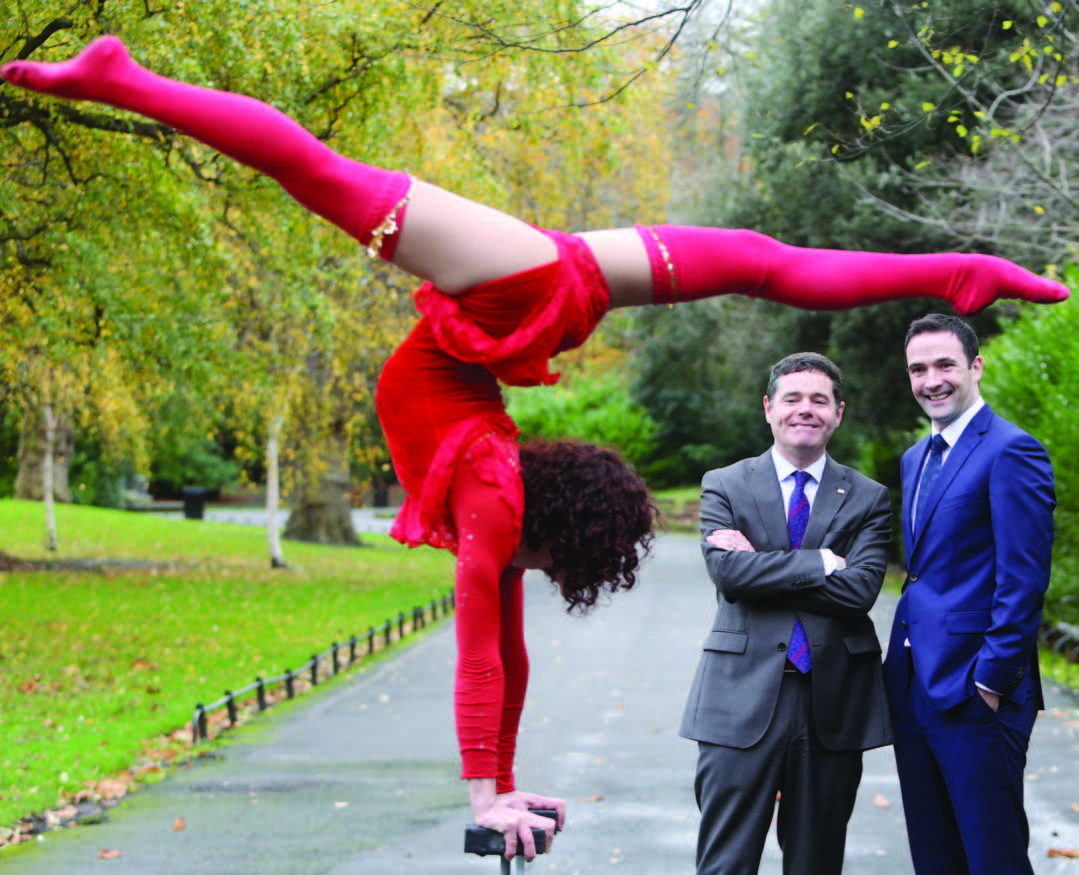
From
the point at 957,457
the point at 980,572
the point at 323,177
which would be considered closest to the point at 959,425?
the point at 957,457

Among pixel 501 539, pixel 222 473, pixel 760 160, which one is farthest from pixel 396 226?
pixel 222 473

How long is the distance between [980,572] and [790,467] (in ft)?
2.20

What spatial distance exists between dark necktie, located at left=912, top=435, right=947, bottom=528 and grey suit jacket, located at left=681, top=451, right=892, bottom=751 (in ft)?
0.34

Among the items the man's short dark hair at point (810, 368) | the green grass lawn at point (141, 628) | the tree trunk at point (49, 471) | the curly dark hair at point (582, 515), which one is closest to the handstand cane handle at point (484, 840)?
the curly dark hair at point (582, 515)

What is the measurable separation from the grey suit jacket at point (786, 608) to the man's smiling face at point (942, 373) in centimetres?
32

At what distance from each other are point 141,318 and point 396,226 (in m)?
10.7

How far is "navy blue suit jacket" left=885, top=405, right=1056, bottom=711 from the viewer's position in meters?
3.81

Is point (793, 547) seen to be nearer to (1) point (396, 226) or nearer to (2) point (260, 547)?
(1) point (396, 226)

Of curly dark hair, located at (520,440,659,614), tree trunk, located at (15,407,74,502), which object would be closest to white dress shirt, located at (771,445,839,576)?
curly dark hair, located at (520,440,659,614)

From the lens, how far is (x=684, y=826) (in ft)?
25.8

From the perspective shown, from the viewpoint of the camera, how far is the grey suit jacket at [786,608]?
3953 millimetres

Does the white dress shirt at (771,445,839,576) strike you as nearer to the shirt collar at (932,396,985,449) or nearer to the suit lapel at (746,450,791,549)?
the suit lapel at (746,450,791,549)

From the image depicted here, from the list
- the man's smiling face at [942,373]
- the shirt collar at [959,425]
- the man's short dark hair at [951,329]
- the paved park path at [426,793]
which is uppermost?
the man's short dark hair at [951,329]

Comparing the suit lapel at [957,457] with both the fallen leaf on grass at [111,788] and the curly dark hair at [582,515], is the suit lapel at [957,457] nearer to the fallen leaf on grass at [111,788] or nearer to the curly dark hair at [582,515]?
the curly dark hair at [582,515]
